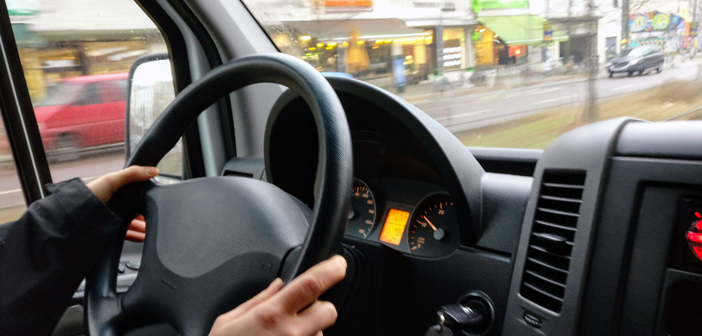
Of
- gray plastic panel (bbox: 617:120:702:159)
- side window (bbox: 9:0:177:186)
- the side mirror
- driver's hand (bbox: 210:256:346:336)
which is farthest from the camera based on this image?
the side mirror

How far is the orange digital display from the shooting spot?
156 centimetres

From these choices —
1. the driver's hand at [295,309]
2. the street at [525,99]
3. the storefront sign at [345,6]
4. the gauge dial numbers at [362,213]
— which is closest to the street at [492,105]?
the street at [525,99]

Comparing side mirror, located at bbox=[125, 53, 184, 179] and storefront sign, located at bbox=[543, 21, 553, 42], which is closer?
storefront sign, located at bbox=[543, 21, 553, 42]

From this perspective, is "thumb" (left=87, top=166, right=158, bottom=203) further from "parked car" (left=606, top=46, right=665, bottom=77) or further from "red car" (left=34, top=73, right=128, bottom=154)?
"parked car" (left=606, top=46, right=665, bottom=77)

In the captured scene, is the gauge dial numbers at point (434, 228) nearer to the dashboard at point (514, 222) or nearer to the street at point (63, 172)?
the dashboard at point (514, 222)

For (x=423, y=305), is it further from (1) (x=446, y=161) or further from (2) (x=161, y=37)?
(2) (x=161, y=37)

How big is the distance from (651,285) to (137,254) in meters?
1.82

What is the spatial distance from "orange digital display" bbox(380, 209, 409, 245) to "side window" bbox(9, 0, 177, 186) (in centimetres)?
103

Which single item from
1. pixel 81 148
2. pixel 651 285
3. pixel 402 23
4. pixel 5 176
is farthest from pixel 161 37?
pixel 651 285

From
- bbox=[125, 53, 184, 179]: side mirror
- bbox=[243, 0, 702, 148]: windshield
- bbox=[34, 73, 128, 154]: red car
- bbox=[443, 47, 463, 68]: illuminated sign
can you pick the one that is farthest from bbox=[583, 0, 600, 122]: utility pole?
bbox=[34, 73, 128, 154]: red car

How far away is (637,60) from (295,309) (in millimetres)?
958

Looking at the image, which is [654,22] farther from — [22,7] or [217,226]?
[22,7]

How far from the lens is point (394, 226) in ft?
5.22

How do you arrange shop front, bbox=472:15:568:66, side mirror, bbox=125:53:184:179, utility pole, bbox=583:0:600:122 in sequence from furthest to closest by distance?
side mirror, bbox=125:53:184:179, shop front, bbox=472:15:568:66, utility pole, bbox=583:0:600:122
